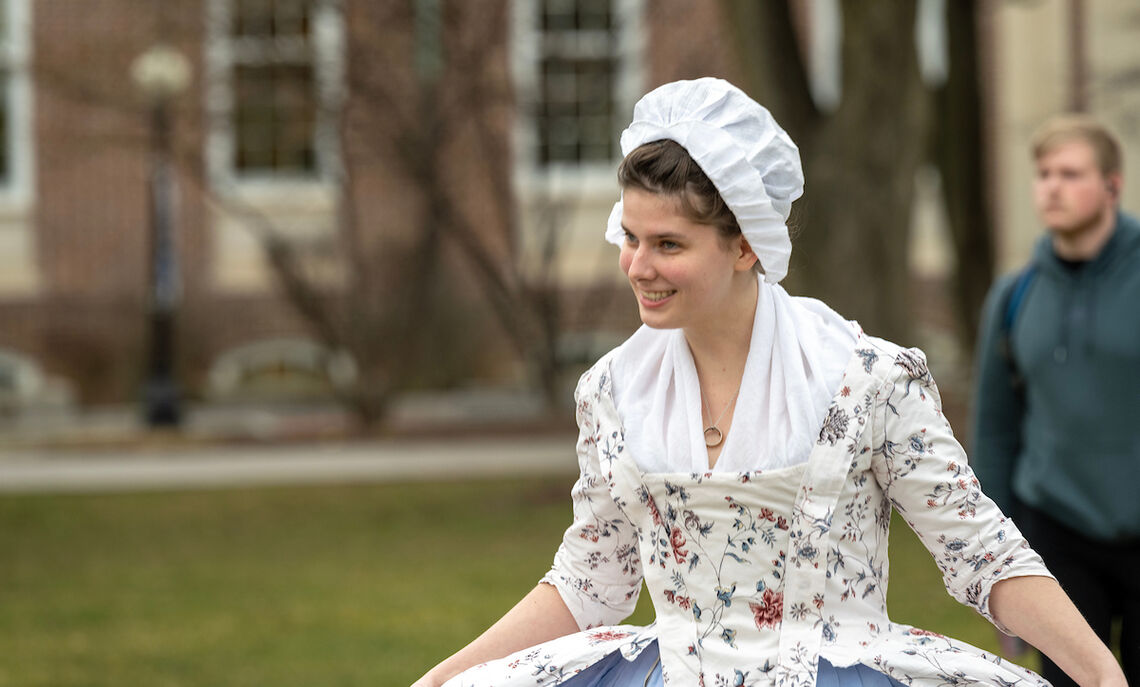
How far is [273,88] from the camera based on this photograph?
20062 millimetres

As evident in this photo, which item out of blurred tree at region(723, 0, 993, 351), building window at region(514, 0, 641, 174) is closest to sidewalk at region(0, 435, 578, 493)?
building window at region(514, 0, 641, 174)

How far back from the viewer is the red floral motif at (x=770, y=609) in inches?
99.9

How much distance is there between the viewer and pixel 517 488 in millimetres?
12891

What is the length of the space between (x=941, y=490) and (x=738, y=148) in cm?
64

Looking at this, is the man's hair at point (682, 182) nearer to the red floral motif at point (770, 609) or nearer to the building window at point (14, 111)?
the red floral motif at point (770, 609)

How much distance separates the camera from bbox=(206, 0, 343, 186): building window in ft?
54.2

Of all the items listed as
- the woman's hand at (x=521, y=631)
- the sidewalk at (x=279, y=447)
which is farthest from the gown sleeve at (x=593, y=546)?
the sidewalk at (x=279, y=447)

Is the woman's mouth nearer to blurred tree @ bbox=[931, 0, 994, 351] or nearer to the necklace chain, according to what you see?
the necklace chain

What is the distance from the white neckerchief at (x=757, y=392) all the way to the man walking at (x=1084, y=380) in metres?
1.70

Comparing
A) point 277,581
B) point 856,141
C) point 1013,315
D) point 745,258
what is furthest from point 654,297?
point 856,141

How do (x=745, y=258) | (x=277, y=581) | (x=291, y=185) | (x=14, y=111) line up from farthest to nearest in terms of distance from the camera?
(x=14, y=111) → (x=291, y=185) → (x=277, y=581) → (x=745, y=258)

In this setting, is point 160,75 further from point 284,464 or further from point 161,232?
point 284,464

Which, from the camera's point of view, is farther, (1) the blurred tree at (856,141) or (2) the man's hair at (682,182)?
(1) the blurred tree at (856,141)

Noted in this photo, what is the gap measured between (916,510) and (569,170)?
18464mm
